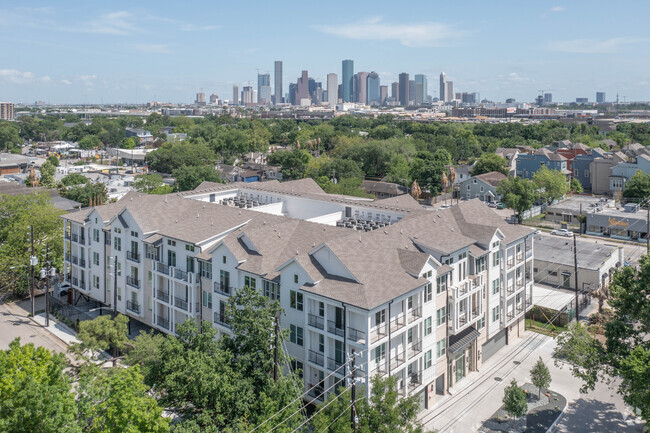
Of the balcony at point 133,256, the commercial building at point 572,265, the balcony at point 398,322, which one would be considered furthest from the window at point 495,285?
the balcony at point 133,256

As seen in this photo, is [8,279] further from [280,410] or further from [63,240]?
[280,410]

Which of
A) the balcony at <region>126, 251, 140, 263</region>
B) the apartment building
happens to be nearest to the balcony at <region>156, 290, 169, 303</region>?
the apartment building

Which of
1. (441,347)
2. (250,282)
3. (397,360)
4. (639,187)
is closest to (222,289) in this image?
(250,282)

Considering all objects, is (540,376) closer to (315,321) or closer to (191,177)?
(315,321)

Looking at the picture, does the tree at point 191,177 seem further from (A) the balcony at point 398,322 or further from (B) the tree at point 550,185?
(A) the balcony at point 398,322

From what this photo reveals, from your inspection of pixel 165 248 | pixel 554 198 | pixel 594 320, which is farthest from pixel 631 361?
pixel 554 198
